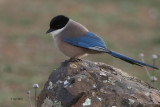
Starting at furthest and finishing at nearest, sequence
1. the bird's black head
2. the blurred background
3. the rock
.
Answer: the blurred background < the bird's black head < the rock

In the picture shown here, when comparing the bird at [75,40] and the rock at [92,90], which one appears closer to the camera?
the rock at [92,90]

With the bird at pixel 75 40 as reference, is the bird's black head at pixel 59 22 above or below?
above

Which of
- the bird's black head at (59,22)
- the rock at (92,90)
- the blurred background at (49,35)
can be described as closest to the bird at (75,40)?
the bird's black head at (59,22)

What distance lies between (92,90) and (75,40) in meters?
1.17

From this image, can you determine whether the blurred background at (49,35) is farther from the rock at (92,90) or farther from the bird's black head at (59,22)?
the rock at (92,90)

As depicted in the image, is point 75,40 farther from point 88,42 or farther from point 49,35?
point 49,35

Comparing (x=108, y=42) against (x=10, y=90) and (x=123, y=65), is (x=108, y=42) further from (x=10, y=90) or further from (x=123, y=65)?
(x=10, y=90)

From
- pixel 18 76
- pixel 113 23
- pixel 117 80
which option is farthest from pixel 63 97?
pixel 113 23

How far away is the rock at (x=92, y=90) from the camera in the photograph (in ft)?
15.7

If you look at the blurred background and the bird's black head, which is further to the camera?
the blurred background

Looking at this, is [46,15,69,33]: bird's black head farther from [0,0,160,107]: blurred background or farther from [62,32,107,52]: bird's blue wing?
[0,0,160,107]: blurred background

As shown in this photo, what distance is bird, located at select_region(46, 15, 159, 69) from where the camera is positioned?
580 cm

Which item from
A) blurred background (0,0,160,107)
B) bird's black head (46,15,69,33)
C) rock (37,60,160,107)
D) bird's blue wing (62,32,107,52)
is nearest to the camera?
rock (37,60,160,107)

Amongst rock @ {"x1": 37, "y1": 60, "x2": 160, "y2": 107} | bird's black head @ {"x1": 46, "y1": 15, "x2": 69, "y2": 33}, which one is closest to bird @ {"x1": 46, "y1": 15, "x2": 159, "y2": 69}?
bird's black head @ {"x1": 46, "y1": 15, "x2": 69, "y2": 33}
